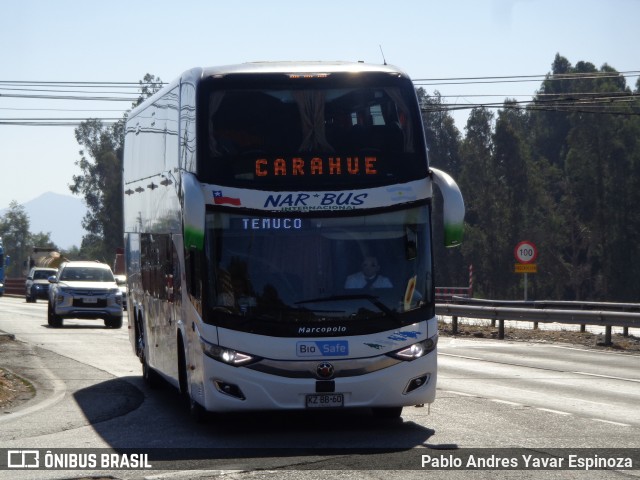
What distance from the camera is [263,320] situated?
39.4 ft

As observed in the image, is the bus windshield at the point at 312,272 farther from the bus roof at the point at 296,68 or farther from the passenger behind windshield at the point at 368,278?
the bus roof at the point at 296,68

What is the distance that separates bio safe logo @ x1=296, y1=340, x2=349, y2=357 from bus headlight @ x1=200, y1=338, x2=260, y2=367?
1.42 feet

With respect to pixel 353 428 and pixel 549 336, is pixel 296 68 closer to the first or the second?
pixel 353 428

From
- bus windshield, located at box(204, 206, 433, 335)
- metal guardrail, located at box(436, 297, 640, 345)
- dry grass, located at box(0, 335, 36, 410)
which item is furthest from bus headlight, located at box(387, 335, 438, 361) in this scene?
metal guardrail, located at box(436, 297, 640, 345)

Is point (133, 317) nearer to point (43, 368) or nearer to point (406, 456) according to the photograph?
point (43, 368)

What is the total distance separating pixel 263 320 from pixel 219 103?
7.30ft

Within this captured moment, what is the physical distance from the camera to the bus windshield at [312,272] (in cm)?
1209

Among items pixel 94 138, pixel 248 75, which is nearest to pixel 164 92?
pixel 248 75

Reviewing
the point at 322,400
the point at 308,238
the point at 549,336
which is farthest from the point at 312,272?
the point at 549,336

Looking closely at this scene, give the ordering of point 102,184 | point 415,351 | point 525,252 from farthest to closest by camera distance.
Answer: point 102,184 → point 525,252 → point 415,351

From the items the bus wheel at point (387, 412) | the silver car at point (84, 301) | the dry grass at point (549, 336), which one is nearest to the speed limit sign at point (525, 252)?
the dry grass at point (549, 336)

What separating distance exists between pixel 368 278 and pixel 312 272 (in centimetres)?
55

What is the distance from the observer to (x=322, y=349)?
1189cm

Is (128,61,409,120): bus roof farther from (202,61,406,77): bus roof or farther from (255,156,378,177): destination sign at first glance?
(255,156,378,177): destination sign
